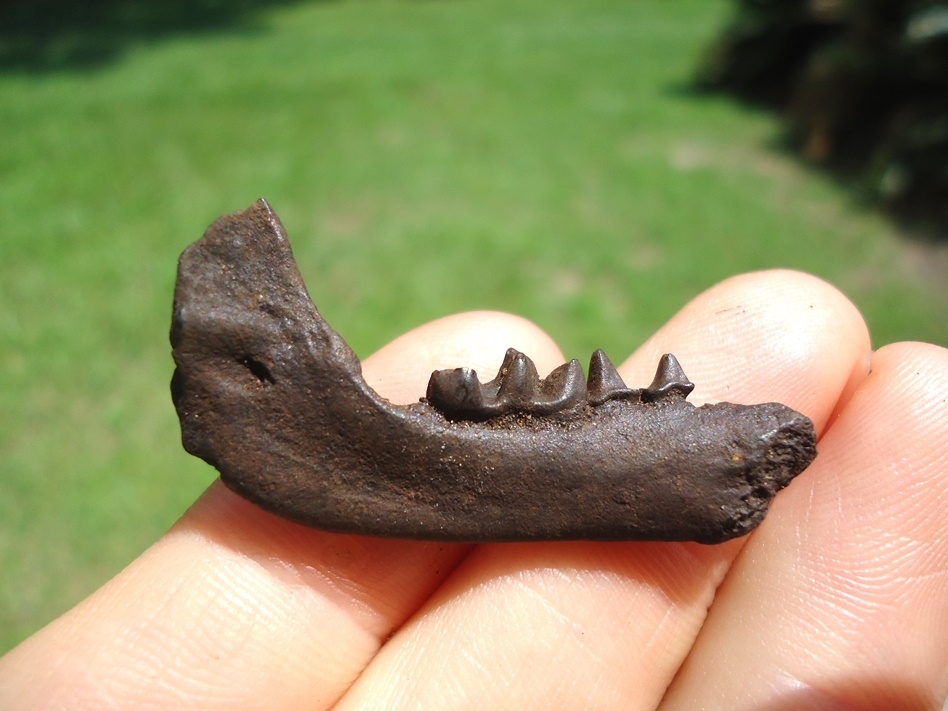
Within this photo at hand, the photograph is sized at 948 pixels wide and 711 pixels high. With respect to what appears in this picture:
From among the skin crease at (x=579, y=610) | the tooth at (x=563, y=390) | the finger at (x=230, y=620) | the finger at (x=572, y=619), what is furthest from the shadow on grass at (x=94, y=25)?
the finger at (x=572, y=619)

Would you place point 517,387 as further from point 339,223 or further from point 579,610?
point 339,223

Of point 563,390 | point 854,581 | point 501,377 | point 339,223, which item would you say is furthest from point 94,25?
point 854,581

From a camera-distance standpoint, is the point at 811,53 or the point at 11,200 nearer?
the point at 11,200

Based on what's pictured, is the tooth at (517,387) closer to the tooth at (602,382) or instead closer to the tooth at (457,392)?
the tooth at (457,392)

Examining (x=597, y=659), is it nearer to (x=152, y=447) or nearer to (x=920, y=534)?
(x=920, y=534)

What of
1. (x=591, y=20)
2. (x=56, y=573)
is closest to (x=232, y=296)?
(x=56, y=573)

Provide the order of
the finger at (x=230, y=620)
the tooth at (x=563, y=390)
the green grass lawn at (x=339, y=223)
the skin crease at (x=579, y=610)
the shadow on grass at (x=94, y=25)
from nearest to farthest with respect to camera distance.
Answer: the finger at (x=230, y=620)
the skin crease at (x=579, y=610)
the tooth at (x=563, y=390)
the green grass lawn at (x=339, y=223)
the shadow on grass at (x=94, y=25)
